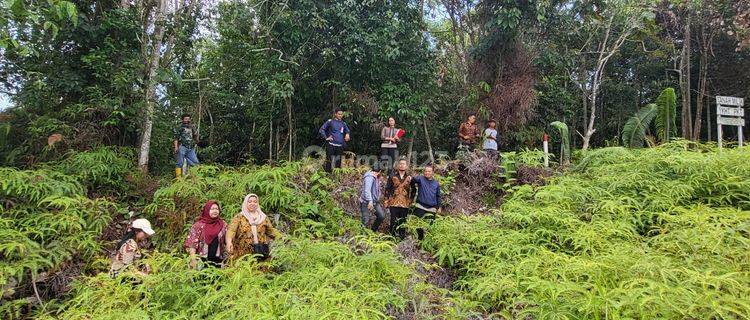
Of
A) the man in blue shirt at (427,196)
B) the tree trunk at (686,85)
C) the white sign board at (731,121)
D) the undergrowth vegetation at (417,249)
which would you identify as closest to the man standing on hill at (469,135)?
the undergrowth vegetation at (417,249)

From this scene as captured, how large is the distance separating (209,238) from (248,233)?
48 cm

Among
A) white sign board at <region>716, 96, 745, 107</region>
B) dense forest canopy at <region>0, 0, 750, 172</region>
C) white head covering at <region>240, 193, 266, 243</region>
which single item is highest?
dense forest canopy at <region>0, 0, 750, 172</region>

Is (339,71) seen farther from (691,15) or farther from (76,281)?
(691,15)

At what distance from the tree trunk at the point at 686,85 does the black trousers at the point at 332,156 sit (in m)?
12.8

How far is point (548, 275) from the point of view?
412cm

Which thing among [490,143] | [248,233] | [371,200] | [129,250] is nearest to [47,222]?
[129,250]

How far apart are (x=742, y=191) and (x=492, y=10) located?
789cm

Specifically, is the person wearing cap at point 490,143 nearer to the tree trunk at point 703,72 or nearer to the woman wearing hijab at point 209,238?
the woman wearing hijab at point 209,238

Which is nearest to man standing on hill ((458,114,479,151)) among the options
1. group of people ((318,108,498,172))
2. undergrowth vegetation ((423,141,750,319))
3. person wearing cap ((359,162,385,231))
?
group of people ((318,108,498,172))

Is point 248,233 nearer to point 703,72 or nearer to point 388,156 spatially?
point 388,156

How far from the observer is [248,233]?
5.40 m

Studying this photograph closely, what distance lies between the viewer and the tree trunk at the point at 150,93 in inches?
361

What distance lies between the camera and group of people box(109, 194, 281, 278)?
17.0 feet

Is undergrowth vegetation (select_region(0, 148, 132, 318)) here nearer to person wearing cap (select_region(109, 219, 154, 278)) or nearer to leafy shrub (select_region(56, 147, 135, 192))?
leafy shrub (select_region(56, 147, 135, 192))
